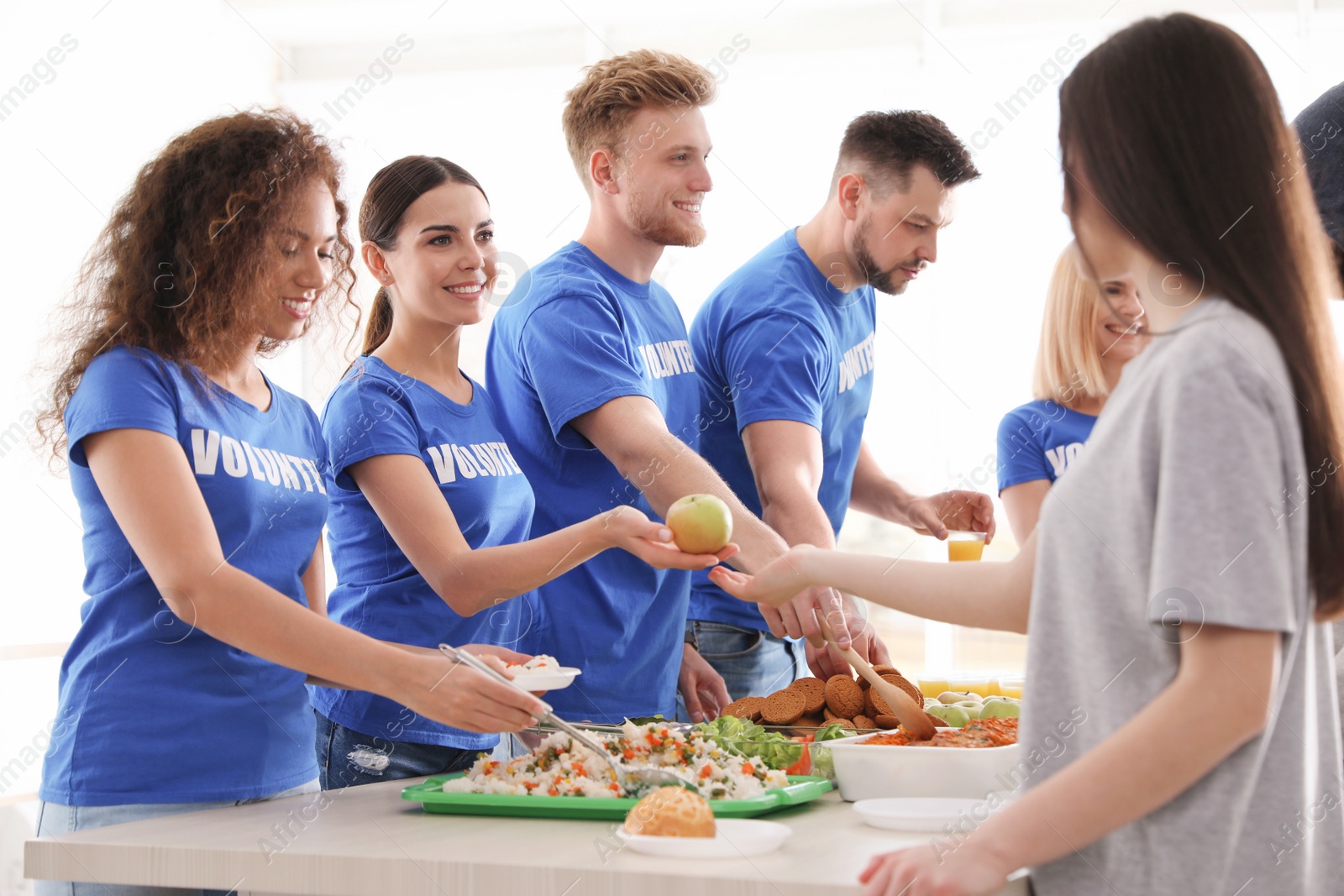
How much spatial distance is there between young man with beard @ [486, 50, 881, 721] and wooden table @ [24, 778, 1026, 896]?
2.10 ft

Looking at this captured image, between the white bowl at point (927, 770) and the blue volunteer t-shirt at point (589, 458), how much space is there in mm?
679

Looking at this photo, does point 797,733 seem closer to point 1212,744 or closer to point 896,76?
point 1212,744

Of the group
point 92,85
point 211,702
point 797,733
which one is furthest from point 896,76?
point 211,702

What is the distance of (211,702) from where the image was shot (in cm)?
139

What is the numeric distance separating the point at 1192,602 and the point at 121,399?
1197 mm

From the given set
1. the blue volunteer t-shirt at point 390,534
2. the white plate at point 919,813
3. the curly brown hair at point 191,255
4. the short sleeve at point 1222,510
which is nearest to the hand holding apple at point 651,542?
the blue volunteer t-shirt at point 390,534

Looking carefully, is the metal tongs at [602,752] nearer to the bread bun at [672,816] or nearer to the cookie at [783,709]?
the bread bun at [672,816]

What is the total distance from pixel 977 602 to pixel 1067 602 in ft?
0.77

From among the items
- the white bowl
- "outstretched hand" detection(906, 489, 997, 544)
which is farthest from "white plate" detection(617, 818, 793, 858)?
"outstretched hand" detection(906, 489, 997, 544)

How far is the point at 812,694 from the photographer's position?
5.36 feet

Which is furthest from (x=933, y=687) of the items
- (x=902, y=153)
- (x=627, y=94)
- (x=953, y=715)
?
(x=627, y=94)

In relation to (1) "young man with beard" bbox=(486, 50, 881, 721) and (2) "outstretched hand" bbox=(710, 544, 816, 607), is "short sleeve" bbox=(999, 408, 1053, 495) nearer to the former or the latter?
(1) "young man with beard" bbox=(486, 50, 881, 721)

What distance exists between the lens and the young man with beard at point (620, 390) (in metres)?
1.89

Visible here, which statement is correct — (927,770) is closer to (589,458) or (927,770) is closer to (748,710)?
(748,710)
